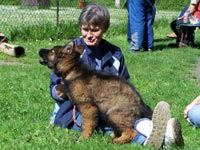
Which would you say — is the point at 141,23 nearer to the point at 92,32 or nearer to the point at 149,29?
the point at 149,29

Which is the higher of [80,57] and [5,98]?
[80,57]

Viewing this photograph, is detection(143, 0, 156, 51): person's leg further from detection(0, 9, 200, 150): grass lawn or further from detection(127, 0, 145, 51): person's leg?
detection(0, 9, 200, 150): grass lawn

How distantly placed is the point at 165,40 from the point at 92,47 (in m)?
10.0

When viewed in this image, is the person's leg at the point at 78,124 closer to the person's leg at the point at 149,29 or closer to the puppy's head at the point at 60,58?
the puppy's head at the point at 60,58

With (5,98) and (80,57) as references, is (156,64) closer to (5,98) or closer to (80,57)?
(5,98)

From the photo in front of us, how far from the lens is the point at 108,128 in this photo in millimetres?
4871

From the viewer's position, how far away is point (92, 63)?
5035mm

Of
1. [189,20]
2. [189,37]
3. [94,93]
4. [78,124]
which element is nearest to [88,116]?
[94,93]

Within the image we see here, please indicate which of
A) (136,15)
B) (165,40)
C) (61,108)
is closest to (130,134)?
(61,108)

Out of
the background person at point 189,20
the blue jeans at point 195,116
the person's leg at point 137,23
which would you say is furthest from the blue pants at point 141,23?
the blue jeans at point 195,116

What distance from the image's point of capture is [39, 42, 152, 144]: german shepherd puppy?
14.9 ft

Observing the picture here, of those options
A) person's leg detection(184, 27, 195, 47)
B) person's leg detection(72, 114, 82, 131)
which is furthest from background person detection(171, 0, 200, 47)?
person's leg detection(72, 114, 82, 131)

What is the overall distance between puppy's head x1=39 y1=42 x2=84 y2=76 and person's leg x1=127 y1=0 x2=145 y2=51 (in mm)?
7360

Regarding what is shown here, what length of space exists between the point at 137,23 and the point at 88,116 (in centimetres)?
785
